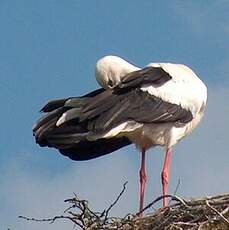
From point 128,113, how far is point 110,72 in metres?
0.69

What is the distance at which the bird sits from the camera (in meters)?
9.66

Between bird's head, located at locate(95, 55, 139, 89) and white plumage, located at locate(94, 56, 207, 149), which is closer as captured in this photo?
white plumage, located at locate(94, 56, 207, 149)

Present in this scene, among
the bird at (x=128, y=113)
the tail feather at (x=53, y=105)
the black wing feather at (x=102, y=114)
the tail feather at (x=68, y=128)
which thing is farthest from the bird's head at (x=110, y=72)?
the tail feather at (x=53, y=105)

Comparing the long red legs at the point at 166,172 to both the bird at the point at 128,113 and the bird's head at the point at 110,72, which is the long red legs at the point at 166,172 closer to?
the bird at the point at 128,113

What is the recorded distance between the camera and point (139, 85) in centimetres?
1023

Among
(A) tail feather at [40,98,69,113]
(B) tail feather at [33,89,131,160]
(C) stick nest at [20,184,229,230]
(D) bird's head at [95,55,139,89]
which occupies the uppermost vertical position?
(D) bird's head at [95,55,139,89]

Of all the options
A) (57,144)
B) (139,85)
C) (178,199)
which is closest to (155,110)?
(139,85)

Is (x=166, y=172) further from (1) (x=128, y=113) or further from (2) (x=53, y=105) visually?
(2) (x=53, y=105)

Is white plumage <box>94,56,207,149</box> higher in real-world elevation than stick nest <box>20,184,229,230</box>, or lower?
higher

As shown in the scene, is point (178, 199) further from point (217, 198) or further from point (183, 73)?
point (183, 73)

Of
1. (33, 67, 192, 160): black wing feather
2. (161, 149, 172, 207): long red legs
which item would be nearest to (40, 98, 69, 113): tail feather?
(33, 67, 192, 160): black wing feather

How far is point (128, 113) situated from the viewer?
394 inches

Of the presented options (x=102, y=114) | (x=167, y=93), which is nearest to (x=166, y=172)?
(x=167, y=93)

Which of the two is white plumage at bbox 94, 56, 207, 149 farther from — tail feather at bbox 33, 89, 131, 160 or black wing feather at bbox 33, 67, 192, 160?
tail feather at bbox 33, 89, 131, 160
